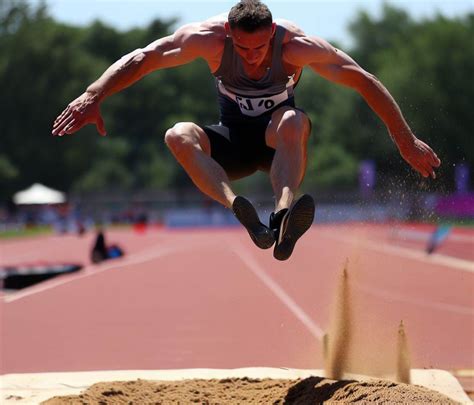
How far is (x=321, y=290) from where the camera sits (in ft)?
47.6

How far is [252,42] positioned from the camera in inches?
205

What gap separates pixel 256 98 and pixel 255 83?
0.11 meters

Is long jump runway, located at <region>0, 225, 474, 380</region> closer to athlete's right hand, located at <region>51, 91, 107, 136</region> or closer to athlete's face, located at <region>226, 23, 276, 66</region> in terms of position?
athlete's face, located at <region>226, 23, 276, 66</region>

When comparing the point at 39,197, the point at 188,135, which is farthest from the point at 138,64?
the point at 39,197

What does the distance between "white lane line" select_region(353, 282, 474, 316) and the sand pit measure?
5.86 m

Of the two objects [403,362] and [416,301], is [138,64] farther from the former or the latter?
[416,301]

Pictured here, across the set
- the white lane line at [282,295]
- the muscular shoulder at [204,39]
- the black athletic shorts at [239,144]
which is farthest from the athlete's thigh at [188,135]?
the white lane line at [282,295]

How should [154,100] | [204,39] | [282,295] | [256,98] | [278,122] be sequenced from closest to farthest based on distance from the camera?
1. [204,39]
2. [278,122]
3. [256,98]
4. [282,295]
5. [154,100]

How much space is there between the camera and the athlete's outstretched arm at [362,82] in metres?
5.46

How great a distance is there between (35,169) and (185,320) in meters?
46.1

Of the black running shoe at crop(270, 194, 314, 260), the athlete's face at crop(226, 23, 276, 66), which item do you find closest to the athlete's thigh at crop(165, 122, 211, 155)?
the athlete's face at crop(226, 23, 276, 66)

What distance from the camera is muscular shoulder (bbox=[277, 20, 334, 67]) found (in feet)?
17.8

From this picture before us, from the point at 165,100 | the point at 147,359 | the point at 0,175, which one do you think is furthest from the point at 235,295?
the point at 165,100

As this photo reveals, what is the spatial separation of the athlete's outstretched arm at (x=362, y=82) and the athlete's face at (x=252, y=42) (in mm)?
210
